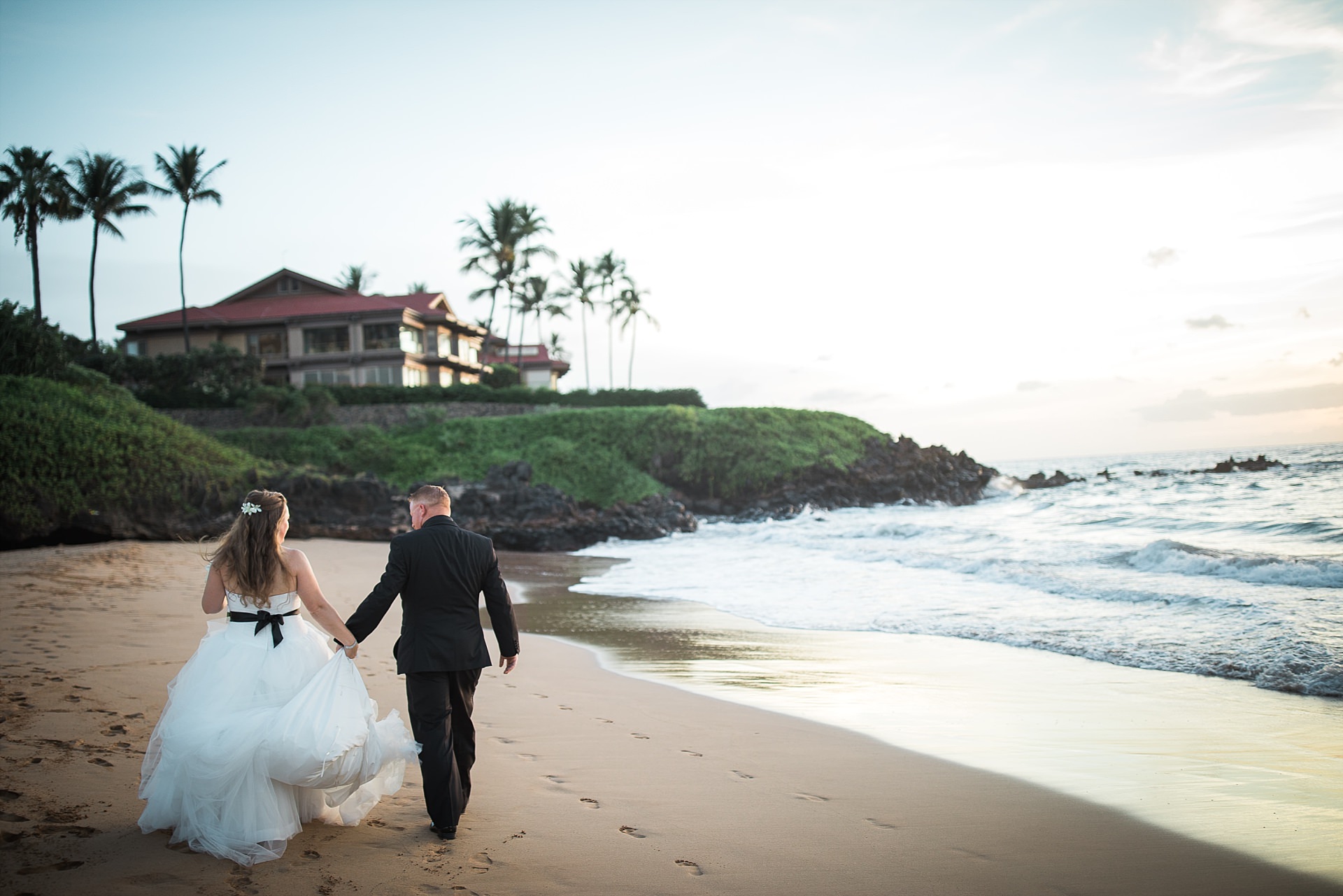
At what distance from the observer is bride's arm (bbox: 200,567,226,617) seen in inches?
157

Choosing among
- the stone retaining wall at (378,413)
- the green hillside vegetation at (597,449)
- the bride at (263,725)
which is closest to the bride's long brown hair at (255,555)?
the bride at (263,725)

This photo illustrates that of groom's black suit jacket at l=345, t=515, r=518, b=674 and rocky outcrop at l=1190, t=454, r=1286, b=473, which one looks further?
rocky outcrop at l=1190, t=454, r=1286, b=473

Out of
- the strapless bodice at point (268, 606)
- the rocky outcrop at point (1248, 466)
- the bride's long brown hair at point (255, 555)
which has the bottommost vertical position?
the rocky outcrop at point (1248, 466)

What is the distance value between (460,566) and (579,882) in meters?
1.64

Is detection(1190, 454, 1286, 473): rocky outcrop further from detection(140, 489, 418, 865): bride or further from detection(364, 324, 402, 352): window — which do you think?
detection(140, 489, 418, 865): bride

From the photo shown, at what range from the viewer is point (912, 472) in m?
38.4

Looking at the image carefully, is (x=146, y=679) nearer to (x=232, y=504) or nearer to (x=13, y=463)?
(x=13, y=463)

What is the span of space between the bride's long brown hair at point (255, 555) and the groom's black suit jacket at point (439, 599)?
17.4 inches

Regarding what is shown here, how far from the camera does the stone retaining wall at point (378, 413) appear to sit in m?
Result: 38.8

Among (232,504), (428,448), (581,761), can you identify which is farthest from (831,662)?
(428,448)

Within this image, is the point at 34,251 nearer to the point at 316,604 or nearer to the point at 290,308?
the point at 290,308

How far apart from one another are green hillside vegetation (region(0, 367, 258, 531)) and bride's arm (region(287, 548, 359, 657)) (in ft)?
69.3

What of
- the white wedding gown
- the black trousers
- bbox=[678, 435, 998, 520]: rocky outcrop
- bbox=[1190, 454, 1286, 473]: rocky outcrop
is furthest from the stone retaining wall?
bbox=[1190, 454, 1286, 473]: rocky outcrop

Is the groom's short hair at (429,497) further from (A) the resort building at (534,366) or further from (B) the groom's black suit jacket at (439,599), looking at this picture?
(A) the resort building at (534,366)
